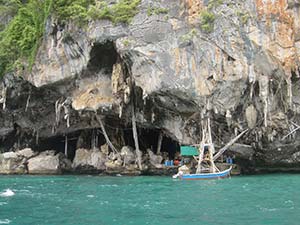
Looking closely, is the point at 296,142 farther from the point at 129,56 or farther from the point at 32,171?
the point at 32,171

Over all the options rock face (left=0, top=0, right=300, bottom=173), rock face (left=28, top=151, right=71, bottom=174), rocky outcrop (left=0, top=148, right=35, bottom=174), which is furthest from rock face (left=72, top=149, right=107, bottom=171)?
rocky outcrop (left=0, top=148, right=35, bottom=174)

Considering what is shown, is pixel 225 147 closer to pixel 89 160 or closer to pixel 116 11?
pixel 89 160

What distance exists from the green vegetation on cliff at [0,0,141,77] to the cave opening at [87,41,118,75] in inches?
75.8

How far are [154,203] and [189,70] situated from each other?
39.0 ft

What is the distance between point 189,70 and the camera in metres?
28.3

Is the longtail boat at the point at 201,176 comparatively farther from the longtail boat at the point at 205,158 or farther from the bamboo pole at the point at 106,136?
the bamboo pole at the point at 106,136

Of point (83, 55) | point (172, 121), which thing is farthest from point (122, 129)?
point (83, 55)

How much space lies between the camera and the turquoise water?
15.1m

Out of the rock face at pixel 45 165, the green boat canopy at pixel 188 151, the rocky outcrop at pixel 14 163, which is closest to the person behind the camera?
the green boat canopy at pixel 188 151

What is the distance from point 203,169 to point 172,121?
3.93 m

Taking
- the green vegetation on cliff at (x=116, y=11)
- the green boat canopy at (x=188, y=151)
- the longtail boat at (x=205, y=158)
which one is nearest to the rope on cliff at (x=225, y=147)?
the longtail boat at (x=205, y=158)

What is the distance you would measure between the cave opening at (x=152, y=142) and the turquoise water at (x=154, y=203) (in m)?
11.5

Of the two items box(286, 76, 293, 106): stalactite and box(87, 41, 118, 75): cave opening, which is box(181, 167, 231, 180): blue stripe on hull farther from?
box(87, 41, 118, 75): cave opening

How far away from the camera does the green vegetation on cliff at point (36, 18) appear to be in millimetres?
29938
